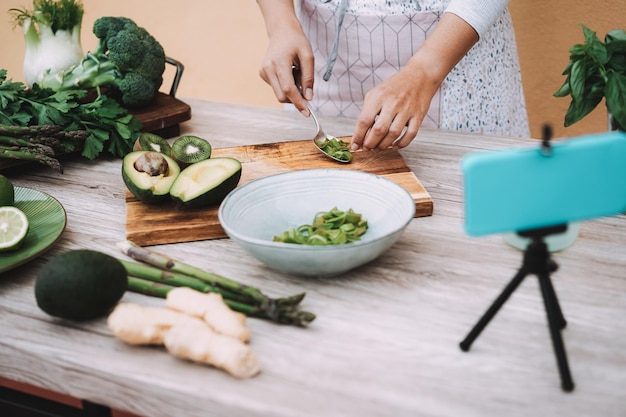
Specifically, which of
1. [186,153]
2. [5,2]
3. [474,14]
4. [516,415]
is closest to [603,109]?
[474,14]

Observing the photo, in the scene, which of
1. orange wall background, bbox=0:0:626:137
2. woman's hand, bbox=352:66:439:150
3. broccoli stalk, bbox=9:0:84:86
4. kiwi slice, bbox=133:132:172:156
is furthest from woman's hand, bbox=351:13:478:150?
orange wall background, bbox=0:0:626:137

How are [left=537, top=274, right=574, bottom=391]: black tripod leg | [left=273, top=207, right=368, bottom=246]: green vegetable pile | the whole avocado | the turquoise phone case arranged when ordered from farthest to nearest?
[left=273, top=207, right=368, bottom=246]: green vegetable pile
the whole avocado
[left=537, top=274, right=574, bottom=391]: black tripod leg
the turquoise phone case

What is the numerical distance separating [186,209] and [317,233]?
12.4 inches

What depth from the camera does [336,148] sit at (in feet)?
4.84

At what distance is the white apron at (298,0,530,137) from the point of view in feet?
5.65

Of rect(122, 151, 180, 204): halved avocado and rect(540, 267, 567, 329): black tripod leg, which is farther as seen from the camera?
rect(122, 151, 180, 204): halved avocado

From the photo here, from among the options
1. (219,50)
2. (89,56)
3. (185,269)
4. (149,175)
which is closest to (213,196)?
(149,175)

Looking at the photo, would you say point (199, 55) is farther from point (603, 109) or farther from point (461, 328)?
point (461, 328)

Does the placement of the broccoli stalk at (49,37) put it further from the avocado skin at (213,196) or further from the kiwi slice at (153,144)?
the avocado skin at (213,196)

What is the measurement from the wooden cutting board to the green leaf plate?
124 millimetres

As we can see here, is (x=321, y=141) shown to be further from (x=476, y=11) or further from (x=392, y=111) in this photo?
(x=476, y=11)

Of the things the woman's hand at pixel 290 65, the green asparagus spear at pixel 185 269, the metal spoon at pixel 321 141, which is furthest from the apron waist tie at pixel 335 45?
the green asparagus spear at pixel 185 269

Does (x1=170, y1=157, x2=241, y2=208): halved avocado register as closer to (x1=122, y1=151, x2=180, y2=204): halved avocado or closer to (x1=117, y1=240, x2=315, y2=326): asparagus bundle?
(x1=122, y1=151, x2=180, y2=204): halved avocado

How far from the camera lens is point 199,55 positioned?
335cm
